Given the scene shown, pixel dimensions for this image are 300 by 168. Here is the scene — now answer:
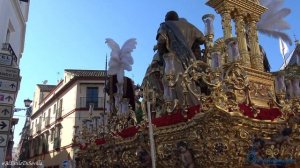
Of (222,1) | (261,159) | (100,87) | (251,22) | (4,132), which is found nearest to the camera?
(261,159)

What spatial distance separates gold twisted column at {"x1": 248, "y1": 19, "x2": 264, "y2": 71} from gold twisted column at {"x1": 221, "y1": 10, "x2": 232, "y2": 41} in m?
0.80

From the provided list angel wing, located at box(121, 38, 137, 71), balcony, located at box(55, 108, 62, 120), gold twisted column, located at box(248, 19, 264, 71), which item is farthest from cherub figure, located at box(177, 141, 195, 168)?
balcony, located at box(55, 108, 62, 120)

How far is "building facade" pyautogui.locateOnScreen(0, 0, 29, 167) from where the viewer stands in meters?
5.85

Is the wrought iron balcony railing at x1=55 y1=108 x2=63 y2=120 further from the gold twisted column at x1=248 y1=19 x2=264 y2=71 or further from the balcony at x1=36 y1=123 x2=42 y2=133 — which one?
the gold twisted column at x1=248 y1=19 x2=264 y2=71

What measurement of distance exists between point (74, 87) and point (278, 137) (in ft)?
84.8

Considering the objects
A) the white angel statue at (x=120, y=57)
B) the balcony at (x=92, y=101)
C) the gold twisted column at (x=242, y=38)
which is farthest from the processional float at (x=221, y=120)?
the balcony at (x=92, y=101)

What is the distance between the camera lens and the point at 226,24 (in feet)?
24.9

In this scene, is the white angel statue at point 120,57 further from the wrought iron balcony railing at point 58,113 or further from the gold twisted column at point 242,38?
the wrought iron balcony railing at point 58,113

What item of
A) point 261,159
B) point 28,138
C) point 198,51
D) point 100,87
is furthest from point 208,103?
point 28,138

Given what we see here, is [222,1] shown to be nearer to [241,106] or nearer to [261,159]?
[241,106]

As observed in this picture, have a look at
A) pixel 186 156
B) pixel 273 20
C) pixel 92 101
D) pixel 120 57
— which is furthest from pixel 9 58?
pixel 92 101

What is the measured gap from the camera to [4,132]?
5.56 m

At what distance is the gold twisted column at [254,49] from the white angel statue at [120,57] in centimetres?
391

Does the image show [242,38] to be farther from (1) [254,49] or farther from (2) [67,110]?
(2) [67,110]
